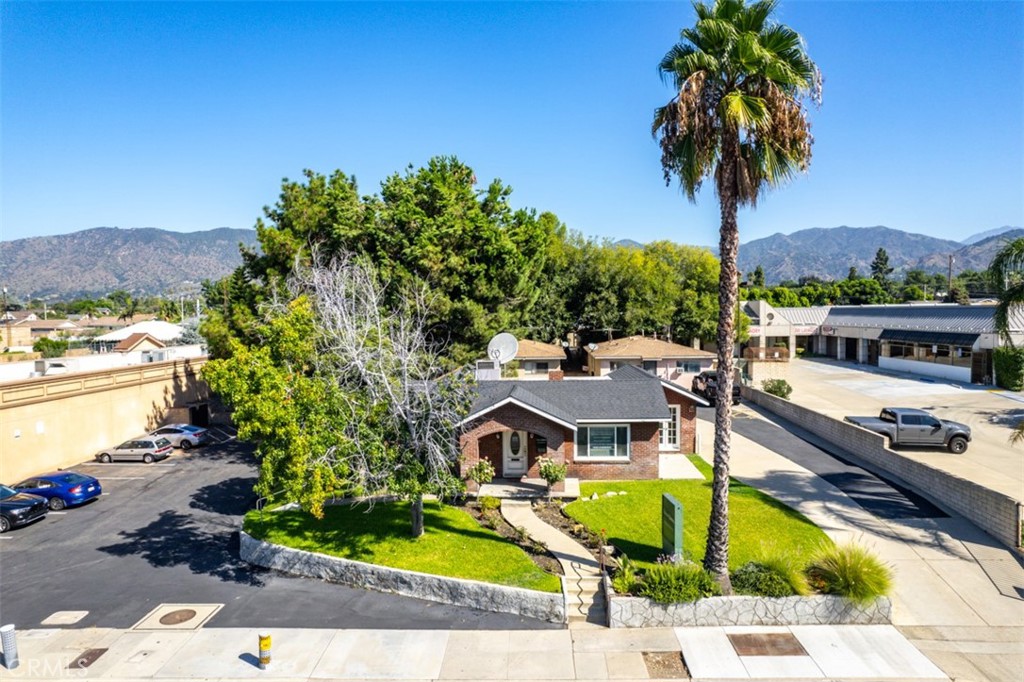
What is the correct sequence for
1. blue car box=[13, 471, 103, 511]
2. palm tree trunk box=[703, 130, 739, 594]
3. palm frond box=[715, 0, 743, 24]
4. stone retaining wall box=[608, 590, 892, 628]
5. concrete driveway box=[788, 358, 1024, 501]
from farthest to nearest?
concrete driveway box=[788, 358, 1024, 501], blue car box=[13, 471, 103, 511], palm tree trunk box=[703, 130, 739, 594], palm frond box=[715, 0, 743, 24], stone retaining wall box=[608, 590, 892, 628]

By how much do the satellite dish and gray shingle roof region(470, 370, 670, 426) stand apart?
1.29 m

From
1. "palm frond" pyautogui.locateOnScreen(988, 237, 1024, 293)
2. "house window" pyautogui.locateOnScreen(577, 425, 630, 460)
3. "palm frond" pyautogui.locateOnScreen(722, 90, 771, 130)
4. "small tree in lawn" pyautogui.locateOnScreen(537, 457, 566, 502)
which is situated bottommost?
"small tree in lawn" pyautogui.locateOnScreen(537, 457, 566, 502)

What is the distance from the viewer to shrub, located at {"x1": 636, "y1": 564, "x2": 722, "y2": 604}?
13727mm

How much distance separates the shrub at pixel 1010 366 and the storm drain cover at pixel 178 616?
4686 cm

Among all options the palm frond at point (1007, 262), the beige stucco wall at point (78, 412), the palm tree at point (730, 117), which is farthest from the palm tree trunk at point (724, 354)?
the beige stucco wall at point (78, 412)

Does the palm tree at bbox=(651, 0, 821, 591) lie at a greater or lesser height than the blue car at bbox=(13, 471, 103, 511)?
greater

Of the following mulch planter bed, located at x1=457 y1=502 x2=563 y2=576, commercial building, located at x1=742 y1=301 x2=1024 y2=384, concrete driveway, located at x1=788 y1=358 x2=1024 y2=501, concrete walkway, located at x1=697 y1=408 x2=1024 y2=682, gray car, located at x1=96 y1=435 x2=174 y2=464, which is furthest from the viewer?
commercial building, located at x1=742 y1=301 x2=1024 y2=384

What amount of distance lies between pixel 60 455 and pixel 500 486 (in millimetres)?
21919

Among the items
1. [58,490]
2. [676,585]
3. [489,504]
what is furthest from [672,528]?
[58,490]

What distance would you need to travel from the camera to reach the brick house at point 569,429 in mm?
22859

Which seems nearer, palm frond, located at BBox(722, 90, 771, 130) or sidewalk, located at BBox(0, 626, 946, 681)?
sidewalk, located at BBox(0, 626, 946, 681)

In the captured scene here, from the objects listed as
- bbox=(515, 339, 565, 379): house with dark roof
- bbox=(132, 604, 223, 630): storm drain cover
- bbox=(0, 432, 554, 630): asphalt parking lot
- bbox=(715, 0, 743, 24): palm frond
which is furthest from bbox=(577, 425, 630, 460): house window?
bbox=(515, 339, 565, 379): house with dark roof

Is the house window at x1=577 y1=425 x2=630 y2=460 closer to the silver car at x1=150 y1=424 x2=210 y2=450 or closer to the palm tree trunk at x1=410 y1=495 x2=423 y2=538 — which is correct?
the palm tree trunk at x1=410 y1=495 x2=423 y2=538

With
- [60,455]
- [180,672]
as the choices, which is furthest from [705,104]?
[60,455]
